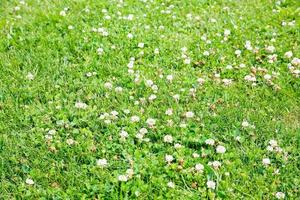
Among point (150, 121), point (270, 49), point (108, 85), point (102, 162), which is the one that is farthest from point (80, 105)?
point (270, 49)

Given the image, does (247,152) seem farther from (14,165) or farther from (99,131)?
(14,165)

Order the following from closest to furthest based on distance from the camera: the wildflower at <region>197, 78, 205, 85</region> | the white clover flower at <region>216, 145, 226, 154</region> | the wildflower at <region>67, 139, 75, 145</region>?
1. the white clover flower at <region>216, 145, 226, 154</region>
2. the wildflower at <region>67, 139, 75, 145</region>
3. the wildflower at <region>197, 78, 205, 85</region>

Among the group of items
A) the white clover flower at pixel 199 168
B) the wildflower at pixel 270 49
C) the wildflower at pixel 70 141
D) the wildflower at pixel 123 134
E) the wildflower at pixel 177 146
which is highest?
the wildflower at pixel 270 49

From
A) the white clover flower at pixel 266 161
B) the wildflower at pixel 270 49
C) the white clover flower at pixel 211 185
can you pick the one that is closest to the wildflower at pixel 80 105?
the white clover flower at pixel 211 185

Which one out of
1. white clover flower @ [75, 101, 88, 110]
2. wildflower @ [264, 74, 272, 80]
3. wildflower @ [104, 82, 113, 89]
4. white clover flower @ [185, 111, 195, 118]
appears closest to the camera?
white clover flower @ [185, 111, 195, 118]

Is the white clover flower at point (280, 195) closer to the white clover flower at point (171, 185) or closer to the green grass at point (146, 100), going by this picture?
the green grass at point (146, 100)

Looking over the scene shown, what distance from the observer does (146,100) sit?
5.59 m

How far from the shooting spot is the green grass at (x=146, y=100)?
4535mm

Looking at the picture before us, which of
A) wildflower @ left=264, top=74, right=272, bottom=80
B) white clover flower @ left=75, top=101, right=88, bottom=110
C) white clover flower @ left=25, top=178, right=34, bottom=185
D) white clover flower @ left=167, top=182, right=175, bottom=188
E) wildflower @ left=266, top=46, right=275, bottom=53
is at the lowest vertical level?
white clover flower @ left=25, top=178, right=34, bottom=185

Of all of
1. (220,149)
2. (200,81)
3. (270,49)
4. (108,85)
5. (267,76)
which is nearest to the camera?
(220,149)

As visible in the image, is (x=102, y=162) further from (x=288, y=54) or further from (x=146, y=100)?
(x=288, y=54)

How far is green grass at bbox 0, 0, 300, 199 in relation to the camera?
179 inches

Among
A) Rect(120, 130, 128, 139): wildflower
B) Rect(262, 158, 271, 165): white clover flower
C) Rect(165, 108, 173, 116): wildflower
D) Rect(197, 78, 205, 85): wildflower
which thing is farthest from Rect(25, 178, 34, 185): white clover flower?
Rect(197, 78, 205, 85): wildflower

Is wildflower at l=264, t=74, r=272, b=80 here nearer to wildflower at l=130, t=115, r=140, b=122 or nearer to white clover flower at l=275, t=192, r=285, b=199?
wildflower at l=130, t=115, r=140, b=122
